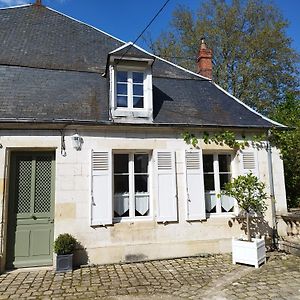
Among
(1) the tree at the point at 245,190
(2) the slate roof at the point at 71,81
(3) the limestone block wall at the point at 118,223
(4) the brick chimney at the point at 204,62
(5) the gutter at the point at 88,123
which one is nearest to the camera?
(5) the gutter at the point at 88,123

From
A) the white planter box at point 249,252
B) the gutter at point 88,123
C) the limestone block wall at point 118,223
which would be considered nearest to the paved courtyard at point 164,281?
the white planter box at point 249,252

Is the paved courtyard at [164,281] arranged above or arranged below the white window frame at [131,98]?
below

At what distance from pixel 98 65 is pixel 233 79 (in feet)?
34.0

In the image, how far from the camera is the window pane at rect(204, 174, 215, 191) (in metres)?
7.33

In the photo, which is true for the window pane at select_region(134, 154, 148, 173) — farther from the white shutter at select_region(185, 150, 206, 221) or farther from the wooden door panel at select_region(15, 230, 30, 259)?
the wooden door panel at select_region(15, 230, 30, 259)

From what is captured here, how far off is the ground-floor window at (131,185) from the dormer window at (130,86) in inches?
37.2

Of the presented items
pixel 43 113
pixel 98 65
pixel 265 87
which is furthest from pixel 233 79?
pixel 43 113

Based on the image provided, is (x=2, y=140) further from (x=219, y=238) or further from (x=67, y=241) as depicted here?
(x=219, y=238)

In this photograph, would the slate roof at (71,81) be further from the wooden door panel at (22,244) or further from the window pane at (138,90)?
the wooden door panel at (22,244)

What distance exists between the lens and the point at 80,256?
619 centimetres

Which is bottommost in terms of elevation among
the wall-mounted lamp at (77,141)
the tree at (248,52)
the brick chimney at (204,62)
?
the wall-mounted lamp at (77,141)

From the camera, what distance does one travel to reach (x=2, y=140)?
20.3 ft

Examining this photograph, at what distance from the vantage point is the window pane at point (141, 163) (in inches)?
277

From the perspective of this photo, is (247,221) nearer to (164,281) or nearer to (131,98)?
(164,281)
